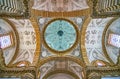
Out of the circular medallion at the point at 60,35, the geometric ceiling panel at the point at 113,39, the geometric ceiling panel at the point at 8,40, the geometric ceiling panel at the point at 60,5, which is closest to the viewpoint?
the geometric ceiling panel at the point at 8,40

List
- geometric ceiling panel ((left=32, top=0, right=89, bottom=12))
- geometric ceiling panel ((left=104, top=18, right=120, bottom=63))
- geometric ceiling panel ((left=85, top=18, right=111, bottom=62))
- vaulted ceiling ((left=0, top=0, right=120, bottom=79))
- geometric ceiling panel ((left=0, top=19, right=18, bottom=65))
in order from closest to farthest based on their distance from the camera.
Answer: geometric ceiling panel ((left=0, top=19, right=18, bottom=65)) → geometric ceiling panel ((left=104, top=18, right=120, bottom=63)) → vaulted ceiling ((left=0, top=0, right=120, bottom=79)) → geometric ceiling panel ((left=32, top=0, right=89, bottom=12)) → geometric ceiling panel ((left=85, top=18, right=111, bottom=62))

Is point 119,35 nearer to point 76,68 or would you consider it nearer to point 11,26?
point 76,68

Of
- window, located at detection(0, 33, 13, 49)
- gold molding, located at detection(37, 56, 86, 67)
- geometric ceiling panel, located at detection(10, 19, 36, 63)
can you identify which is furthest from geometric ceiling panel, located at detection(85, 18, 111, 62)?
window, located at detection(0, 33, 13, 49)

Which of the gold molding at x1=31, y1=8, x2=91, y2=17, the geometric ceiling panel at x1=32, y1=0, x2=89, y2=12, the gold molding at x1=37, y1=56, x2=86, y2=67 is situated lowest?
the gold molding at x1=37, y1=56, x2=86, y2=67

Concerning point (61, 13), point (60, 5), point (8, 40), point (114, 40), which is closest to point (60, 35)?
point (61, 13)

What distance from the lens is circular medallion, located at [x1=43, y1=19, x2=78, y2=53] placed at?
Result: 22109mm

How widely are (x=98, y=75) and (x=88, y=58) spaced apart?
4.17 m

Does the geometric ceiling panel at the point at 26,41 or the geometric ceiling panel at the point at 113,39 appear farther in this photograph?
the geometric ceiling panel at the point at 26,41

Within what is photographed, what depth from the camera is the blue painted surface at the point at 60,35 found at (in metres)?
22.2

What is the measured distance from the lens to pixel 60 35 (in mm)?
22484

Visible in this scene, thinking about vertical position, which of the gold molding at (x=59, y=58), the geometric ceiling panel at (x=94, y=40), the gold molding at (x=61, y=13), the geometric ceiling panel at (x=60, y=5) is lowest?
the gold molding at (x=59, y=58)

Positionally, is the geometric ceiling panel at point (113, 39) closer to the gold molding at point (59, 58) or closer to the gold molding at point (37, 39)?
the gold molding at point (59, 58)

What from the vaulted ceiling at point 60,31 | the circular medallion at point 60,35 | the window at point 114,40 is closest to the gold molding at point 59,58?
the vaulted ceiling at point 60,31

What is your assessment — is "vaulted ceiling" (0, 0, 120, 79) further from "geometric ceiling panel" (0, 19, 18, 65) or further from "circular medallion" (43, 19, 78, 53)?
"circular medallion" (43, 19, 78, 53)
